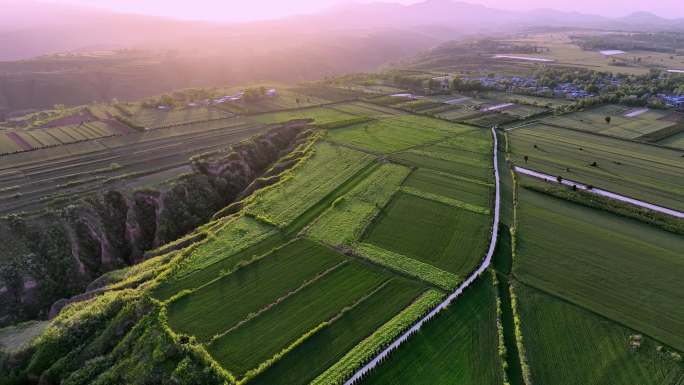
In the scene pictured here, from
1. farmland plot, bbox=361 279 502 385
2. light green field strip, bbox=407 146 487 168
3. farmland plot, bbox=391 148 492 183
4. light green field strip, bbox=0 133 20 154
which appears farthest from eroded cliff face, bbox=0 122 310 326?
farmland plot, bbox=361 279 502 385

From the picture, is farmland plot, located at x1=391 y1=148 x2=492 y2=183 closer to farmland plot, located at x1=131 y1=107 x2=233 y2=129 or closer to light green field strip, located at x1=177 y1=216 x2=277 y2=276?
light green field strip, located at x1=177 y1=216 x2=277 y2=276

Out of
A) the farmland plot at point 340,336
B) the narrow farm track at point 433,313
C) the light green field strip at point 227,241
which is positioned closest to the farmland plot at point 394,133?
the narrow farm track at point 433,313

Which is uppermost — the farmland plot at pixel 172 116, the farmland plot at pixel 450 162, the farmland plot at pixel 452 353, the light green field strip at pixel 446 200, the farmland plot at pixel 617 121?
the farmland plot at pixel 172 116

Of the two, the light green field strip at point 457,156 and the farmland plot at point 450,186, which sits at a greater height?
the light green field strip at point 457,156

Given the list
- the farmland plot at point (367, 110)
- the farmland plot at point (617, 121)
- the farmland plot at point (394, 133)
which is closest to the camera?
the farmland plot at point (394, 133)

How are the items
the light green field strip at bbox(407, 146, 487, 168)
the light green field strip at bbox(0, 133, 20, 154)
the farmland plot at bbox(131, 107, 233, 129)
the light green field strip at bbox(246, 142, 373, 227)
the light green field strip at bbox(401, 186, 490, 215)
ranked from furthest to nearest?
the farmland plot at bbox(131, 107, 233, 129) < the light green field strip at bbox(0, 133, 20, 154) < the light green field strip at bbox(407, 146, 487, 168) < the light green field strip at bbox(401, 186, 490, 215) < the light green field strip at bbox(246, 142, 373, 227)

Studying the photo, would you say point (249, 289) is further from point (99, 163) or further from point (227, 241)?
point (99, 163)

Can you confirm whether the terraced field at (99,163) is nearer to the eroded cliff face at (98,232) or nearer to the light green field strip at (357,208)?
the eroded cliff face at (98,232)
